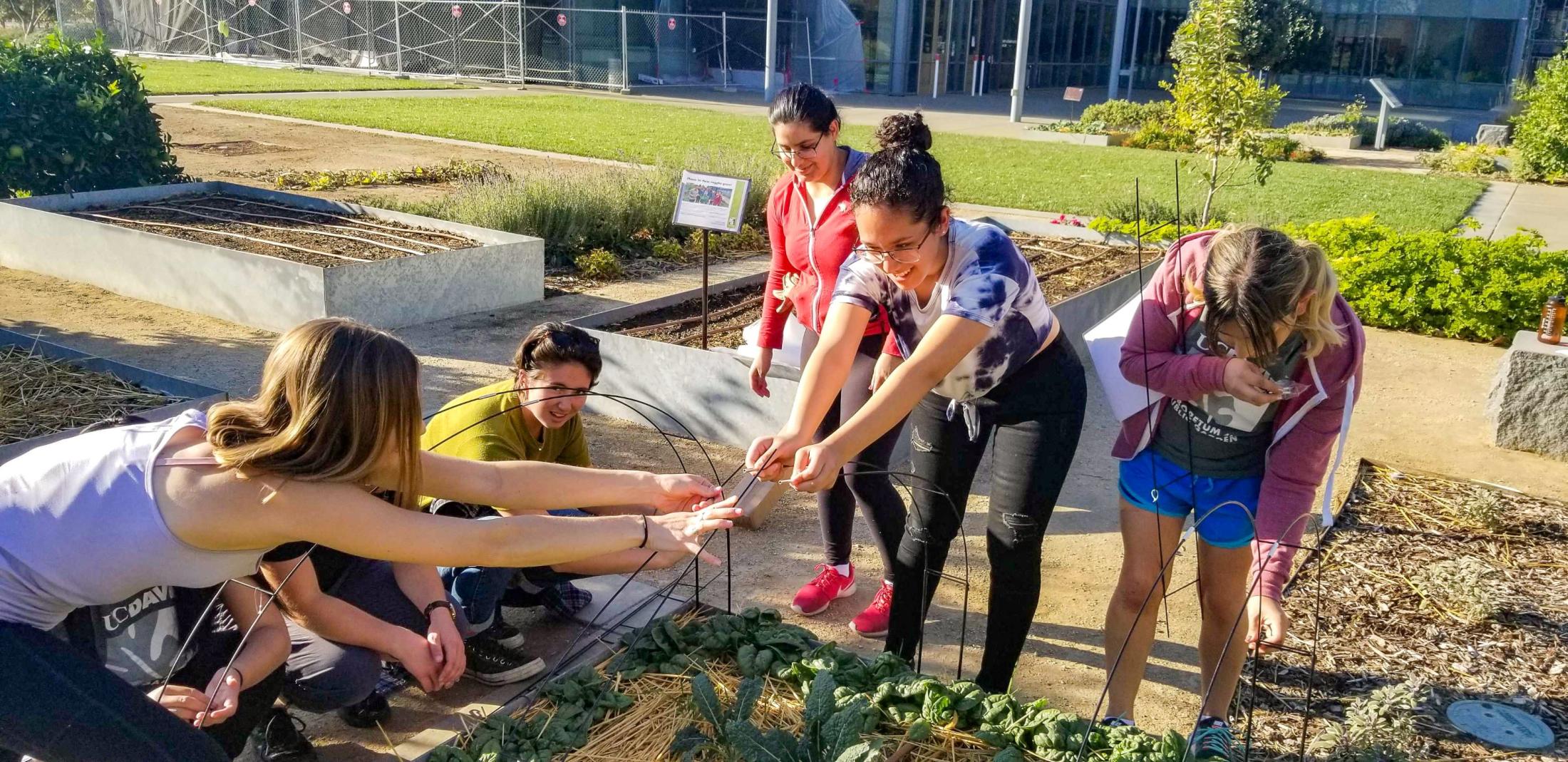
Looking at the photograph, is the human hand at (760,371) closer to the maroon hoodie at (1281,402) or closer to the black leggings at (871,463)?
the black leggings at (871,463)

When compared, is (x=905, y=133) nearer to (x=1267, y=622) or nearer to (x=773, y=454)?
(x=773, y=454)

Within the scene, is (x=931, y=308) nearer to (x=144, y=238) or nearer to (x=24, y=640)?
(x=24, y=640)

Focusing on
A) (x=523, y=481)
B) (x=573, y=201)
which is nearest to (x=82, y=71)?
(x=573, y=201)

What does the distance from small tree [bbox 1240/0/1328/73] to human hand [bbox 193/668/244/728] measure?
27.2 m

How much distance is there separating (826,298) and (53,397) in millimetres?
2928

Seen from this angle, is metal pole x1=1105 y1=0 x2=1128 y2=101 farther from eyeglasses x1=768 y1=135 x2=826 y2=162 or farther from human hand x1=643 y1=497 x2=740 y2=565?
human hand x1=643 y1=497 x2=740 y2=565

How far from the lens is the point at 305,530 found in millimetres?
1969

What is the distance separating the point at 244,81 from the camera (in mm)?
23609

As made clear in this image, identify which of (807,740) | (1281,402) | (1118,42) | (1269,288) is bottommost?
(807,740)

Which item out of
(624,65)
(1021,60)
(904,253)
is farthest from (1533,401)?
(624,65)

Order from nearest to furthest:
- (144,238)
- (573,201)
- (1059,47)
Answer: (144,238) → (573,201) → (1059,47)

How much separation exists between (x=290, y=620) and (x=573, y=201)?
6518mm

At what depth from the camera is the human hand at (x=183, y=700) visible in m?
2.26

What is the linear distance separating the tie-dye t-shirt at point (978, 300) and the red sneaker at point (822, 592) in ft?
3.63
